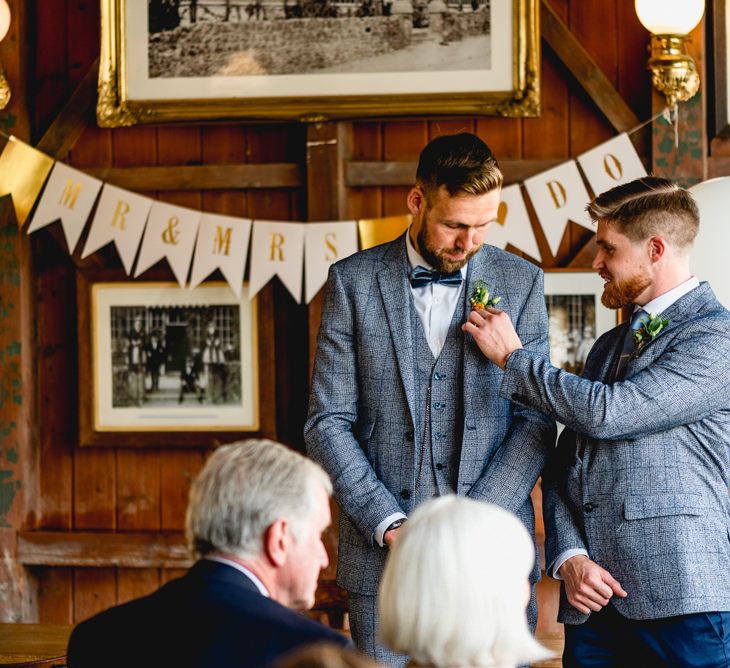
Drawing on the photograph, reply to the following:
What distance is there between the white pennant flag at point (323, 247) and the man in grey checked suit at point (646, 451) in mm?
1293

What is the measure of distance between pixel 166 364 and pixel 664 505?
2124 mm

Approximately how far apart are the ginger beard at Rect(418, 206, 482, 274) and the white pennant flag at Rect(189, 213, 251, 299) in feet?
4.40

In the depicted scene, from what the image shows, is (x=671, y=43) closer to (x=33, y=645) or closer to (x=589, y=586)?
(x=589, y=586)

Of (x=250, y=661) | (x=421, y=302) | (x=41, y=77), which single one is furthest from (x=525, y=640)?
(x=41, y=77)

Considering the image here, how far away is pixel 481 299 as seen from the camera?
2.39 m

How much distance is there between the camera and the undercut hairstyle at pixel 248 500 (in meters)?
1.51

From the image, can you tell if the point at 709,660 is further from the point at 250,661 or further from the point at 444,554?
the point at 250,661

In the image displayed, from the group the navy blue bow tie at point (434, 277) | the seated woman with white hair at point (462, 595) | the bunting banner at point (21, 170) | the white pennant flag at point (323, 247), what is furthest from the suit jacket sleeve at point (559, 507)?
the bunting banner at point (21, 170)

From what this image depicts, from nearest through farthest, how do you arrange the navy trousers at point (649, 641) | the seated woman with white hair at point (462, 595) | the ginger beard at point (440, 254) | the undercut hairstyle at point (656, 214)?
the seated woman with white hair at point (462, 595), the navy trousers at point (649, 641), the undercut hairstyle at point (656, 214), the ginger beard at point (440, 254)

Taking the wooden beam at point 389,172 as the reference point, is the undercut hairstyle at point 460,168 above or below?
below

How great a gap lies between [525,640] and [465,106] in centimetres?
254

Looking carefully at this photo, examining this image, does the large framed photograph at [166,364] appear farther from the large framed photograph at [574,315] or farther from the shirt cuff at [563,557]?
the shirt cuff at [563,557]

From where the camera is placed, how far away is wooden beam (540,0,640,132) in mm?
3615

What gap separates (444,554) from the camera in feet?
4.40
